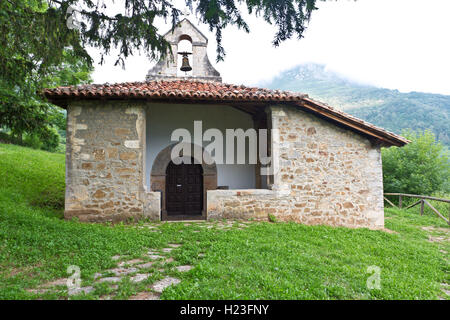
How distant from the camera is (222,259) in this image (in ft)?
10.1

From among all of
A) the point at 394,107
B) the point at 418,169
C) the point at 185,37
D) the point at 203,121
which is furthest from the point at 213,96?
the point at 394,107

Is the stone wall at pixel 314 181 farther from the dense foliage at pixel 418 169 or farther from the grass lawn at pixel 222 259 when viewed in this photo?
the dense foliage at pixel 418 169

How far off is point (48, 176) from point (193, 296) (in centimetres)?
823

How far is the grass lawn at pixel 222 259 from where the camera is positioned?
2367mm

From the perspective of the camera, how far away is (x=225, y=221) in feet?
17.8

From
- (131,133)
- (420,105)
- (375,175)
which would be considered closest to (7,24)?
(131,133)

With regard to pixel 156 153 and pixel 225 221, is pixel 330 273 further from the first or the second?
pixel 156 153

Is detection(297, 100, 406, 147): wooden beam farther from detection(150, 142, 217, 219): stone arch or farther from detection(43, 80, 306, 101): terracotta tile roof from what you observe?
detection(150, 142, 217, 219): stone arch

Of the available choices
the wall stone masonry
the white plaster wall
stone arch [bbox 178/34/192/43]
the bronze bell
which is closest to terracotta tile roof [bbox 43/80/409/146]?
the wall stone masonry

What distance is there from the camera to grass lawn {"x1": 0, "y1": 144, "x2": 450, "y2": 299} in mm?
2367

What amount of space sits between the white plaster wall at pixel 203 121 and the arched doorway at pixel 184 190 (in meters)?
0.61

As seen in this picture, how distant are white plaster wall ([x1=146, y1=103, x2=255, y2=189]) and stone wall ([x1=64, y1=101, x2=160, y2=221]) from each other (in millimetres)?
1754

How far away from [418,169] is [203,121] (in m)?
13.6

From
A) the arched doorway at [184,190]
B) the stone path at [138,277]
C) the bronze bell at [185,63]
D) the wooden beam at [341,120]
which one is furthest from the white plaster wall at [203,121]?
the stone path at [138,277]
